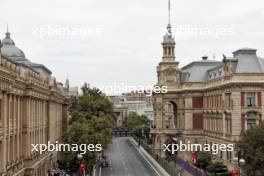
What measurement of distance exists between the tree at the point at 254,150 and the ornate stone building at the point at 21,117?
20.7 metres

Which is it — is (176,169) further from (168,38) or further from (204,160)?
(168,38)

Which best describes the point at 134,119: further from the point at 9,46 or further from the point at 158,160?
the point at 9,46

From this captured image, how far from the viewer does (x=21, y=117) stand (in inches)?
1860

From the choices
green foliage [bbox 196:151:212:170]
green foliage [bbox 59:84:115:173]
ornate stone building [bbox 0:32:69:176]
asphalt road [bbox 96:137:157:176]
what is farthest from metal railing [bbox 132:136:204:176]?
ornate stone building [bbox 0:32:69:176]

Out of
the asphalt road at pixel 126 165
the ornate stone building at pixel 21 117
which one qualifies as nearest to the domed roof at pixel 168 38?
the asphalt road at pixel 126 165

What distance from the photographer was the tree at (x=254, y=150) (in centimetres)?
4978

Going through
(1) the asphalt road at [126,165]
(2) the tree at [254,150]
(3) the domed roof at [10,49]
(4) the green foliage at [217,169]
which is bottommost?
(1) the asphalt road at [126,165]

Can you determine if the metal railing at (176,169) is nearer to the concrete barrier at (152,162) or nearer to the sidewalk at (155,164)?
the sidewalk at (155,164)

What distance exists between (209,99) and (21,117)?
48.0 meters

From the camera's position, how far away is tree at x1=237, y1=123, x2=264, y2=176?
1960 inches

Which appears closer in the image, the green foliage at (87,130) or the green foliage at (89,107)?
the green foliage at (87,130)

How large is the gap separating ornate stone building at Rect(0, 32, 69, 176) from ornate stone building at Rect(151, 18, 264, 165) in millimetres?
24514

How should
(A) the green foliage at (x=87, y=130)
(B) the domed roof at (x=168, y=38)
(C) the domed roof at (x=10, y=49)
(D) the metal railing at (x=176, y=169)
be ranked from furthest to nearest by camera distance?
(B) the domed roof at (x=168, y=38)
(D) the metal railing at (x=176, y=169)
(C) the domed roof at (x=10, y=49)
(A) the green foliage at (x=87, y=130)

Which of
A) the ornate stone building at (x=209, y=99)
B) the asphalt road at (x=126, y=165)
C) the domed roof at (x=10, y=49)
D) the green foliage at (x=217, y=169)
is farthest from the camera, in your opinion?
the asphalt road at (x=126, y=165)
